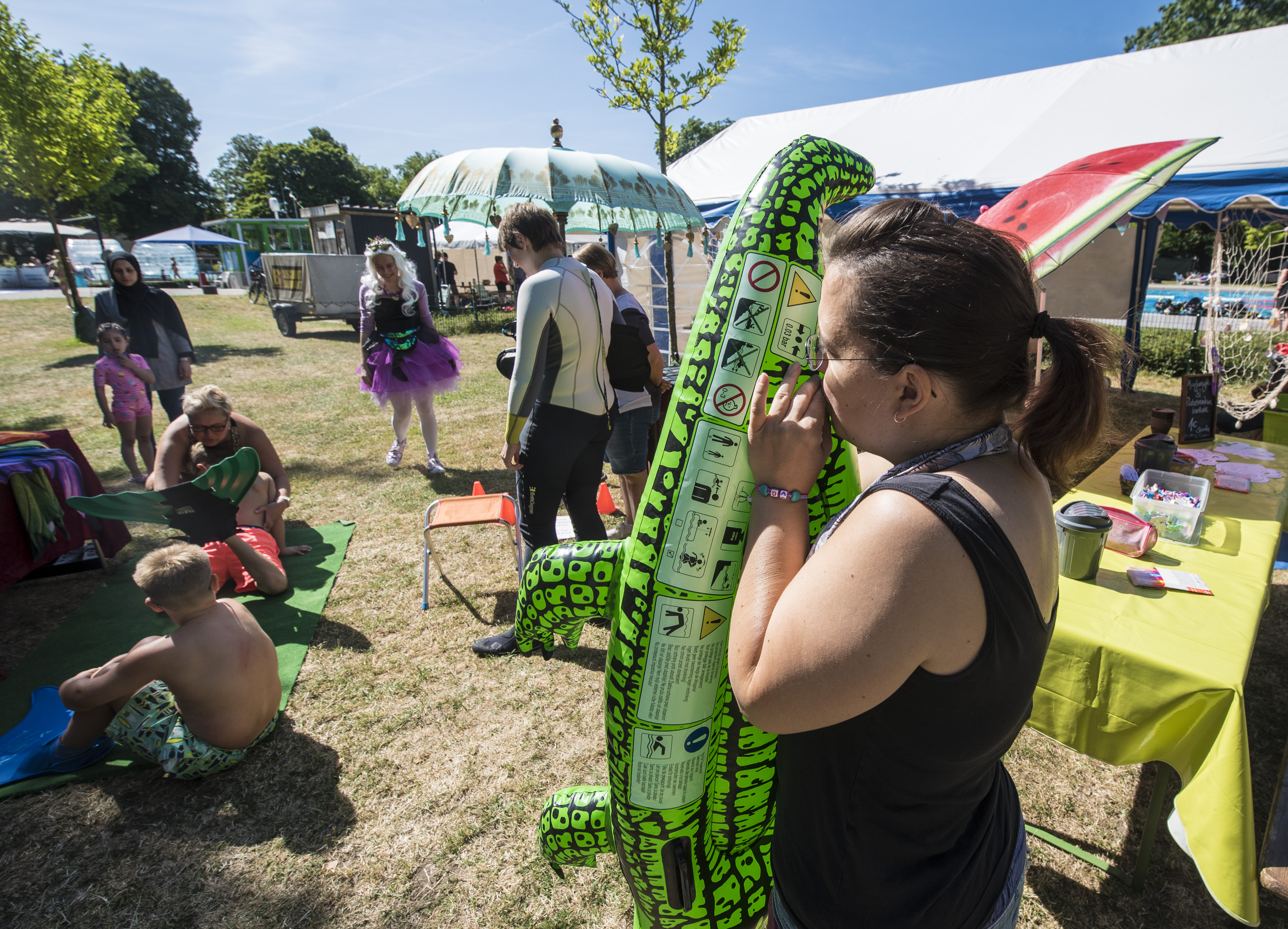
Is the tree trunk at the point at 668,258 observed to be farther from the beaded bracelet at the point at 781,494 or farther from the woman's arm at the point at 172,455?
the beaded bracelet at the point at 781,494

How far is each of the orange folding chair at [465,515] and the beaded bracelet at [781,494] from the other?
10.4ft

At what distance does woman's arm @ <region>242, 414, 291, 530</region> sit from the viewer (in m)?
4.47

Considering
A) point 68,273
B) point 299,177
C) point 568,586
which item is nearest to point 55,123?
point 68,273

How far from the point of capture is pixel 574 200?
207 inches

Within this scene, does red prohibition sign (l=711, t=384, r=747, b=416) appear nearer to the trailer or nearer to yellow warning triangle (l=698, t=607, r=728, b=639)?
yellow warning triangle (l=698, t=607, r=728, b=639)

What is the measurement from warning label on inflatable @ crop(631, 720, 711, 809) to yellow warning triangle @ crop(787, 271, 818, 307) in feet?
2.71

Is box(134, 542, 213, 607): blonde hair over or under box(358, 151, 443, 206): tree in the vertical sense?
under

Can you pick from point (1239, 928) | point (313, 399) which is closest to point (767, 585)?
point (1239, 928)

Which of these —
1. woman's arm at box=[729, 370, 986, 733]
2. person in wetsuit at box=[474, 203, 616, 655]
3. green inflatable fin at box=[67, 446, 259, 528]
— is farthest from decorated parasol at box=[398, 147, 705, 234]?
woman's arm at box=[729, 370, 986, 733]

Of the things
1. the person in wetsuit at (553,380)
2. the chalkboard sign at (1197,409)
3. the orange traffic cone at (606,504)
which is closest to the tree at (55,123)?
the orange traffic cone at (606,504)

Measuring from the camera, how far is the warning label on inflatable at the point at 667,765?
1255 mm

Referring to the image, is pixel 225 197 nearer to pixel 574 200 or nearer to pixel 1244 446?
pixel 574 200

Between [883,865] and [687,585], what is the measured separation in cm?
53

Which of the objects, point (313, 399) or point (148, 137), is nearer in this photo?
point (313, 399)
